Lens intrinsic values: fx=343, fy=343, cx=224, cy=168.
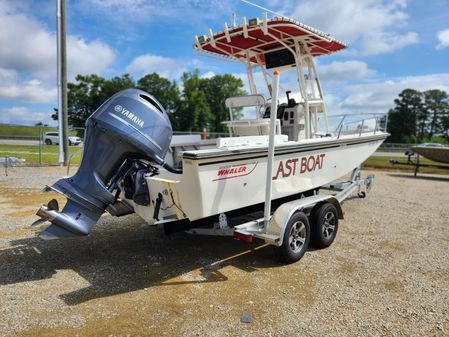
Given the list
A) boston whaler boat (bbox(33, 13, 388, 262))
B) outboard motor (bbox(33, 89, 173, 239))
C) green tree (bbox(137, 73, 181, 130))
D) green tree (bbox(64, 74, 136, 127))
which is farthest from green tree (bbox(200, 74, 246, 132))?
outboard motor (bbox(33, 89, 173, 239))

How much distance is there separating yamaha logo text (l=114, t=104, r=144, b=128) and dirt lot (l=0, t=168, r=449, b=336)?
5.90ft

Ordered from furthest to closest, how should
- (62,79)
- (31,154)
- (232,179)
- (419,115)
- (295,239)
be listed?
(419,115)
(31,154)
(62,79)
(295,239)
(232,179)

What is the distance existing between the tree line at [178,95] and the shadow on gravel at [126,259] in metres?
42.5

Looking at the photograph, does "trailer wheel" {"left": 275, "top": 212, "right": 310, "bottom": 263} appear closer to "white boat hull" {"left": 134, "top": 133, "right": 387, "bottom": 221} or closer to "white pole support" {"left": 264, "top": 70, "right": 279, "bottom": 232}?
"white pole support" {"left": 264, "top": 70, "right": 279, "bottom": 232}

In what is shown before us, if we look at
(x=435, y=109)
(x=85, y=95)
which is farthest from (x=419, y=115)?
(x=85, y=95)

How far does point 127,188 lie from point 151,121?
89 centimetres

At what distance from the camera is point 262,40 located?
6188 millimetres

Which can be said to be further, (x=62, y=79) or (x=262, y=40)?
(x=62, y=79)

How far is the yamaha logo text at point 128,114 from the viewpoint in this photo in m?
3.90

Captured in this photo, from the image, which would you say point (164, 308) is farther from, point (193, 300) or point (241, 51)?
point (241, 51)

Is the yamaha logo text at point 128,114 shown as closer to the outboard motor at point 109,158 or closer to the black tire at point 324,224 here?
the outboard motor at point 109,158

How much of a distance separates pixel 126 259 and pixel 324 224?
282cm

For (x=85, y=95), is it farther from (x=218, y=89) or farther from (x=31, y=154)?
(x=31, y=154)

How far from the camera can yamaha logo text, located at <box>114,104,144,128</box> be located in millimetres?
3904
